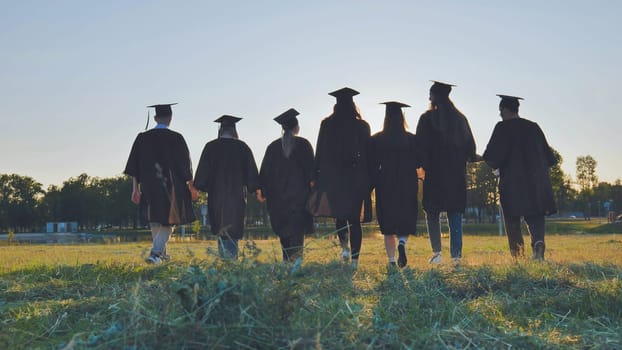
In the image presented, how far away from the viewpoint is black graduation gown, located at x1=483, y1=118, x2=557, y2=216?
902 centimetres

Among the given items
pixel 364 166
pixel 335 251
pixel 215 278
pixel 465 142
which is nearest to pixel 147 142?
pixel 364 166

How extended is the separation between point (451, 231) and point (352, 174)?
159 cm

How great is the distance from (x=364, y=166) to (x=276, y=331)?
576 cm

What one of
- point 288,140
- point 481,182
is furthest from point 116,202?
point 288,140

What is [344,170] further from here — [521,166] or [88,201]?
[88,201]

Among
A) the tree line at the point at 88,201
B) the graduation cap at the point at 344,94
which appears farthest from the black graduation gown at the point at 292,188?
the tree line at the point at 88,201

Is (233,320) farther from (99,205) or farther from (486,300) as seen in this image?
(99,205)

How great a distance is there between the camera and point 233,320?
10.3 feet

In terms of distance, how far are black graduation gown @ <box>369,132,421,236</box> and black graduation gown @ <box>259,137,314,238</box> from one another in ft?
3.41

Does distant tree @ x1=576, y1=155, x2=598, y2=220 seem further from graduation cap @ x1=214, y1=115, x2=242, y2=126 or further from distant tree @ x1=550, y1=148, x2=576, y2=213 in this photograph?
graduation cap @ x1=214, y1=115, x2=242, y2=126

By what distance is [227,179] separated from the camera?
966 cm

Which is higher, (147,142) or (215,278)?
(147,142)

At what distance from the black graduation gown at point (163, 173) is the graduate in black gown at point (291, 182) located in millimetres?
1473

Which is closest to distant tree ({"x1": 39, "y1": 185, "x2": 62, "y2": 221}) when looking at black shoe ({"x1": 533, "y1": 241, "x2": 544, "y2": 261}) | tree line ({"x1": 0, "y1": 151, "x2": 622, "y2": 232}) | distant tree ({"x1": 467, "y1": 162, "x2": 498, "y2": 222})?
tree line ({"x1": 0, "y1": 151, "x2": 622, "y2": 232})
